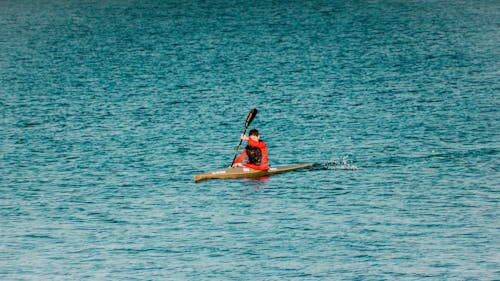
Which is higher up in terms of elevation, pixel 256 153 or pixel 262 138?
pixel 262 138

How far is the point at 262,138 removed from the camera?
150 ft

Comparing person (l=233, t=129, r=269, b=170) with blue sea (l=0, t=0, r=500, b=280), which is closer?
blue sea (l=0, t=0, r=500, b=280)

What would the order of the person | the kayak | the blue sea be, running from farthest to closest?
the kayak
the person
the blue sea

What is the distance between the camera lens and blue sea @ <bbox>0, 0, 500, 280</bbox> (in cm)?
2602

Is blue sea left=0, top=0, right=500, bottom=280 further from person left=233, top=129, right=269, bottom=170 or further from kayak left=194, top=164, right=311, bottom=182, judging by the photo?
person left=233, top=129, right=269, bottom=170

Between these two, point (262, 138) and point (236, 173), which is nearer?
point (236, 173)

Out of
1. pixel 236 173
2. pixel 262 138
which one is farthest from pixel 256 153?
pixel 262 138

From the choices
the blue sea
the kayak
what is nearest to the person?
the kayak

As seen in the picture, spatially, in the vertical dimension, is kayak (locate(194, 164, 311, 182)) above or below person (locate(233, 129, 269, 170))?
below

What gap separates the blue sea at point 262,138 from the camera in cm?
2602

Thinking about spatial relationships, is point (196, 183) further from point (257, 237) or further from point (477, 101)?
point (477, 101)

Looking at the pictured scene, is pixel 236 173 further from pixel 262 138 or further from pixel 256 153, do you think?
pixel 262 138

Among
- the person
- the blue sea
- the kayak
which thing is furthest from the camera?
the kayak

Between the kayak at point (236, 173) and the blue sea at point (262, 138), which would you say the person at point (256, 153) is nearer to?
the kayak at point (236, 173)
